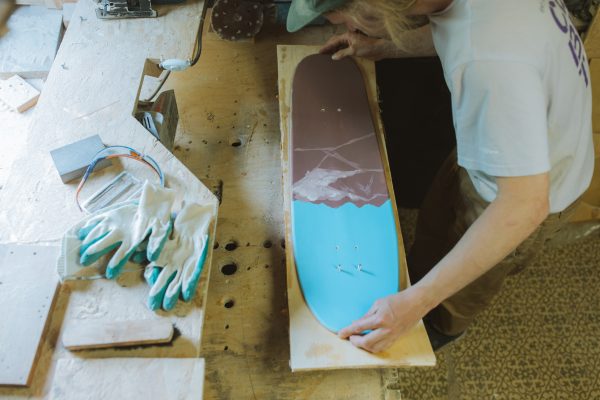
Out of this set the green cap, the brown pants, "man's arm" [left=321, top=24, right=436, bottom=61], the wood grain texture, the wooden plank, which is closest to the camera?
the green cap

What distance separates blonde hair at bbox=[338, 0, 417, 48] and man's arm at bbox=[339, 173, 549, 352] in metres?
0.40

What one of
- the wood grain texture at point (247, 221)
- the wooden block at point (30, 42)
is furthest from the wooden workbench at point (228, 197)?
the wooden block at point (30, 42)

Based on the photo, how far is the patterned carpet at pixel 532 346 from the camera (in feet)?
6.16

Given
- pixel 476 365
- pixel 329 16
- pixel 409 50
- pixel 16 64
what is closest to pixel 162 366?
pixel 329 16

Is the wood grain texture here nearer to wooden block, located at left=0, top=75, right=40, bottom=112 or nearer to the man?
the man

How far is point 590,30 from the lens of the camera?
1688 millimetres

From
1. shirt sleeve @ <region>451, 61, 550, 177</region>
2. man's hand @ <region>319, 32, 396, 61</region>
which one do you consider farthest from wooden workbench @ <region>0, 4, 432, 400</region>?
shirt sleeve @ <region>451, 61, 550, 177</region>

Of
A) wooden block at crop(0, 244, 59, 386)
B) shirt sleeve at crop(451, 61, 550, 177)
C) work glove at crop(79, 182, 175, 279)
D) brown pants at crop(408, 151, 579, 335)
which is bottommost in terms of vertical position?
brown pants at crop(408, 151, 579, 335)

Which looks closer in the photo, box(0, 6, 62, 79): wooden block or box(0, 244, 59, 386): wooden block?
box(0, 244, 59, 386): wooden block

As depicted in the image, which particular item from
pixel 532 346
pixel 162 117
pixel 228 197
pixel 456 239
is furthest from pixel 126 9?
pixel 532 346

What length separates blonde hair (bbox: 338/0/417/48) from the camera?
0.96m

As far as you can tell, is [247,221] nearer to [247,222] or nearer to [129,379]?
[247,222]

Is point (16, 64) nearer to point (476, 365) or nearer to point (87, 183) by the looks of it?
point (87, 183)

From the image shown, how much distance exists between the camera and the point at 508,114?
0.89m
